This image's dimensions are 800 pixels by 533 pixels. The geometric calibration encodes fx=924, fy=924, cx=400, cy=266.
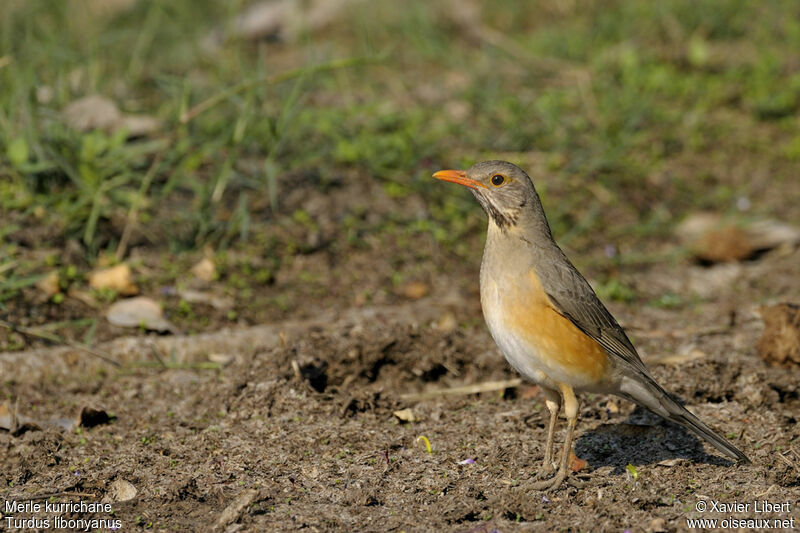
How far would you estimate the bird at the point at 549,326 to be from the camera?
15.9ft

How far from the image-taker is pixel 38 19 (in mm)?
10148

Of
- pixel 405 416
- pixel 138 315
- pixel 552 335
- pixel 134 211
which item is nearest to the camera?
pixel 552 335

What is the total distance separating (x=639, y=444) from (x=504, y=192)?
5.43 ft

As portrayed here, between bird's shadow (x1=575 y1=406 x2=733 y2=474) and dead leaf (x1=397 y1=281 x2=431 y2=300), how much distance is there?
2.24m

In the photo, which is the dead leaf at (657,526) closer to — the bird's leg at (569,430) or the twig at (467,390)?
the bird's leg at (569,430)

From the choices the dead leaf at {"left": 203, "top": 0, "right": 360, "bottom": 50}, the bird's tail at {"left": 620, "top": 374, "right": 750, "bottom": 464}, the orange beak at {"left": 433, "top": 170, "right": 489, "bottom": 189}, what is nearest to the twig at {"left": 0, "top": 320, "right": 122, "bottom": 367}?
the orange beak at {"left": 433, "top": 170, "right": 489, "bottom": 189}

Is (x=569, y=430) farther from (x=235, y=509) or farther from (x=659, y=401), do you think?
(x=235, y=509)

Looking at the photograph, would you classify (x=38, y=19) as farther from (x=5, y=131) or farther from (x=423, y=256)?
(x=423, y=256)

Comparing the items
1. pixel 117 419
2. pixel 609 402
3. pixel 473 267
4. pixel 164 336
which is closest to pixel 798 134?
pixel 473 267

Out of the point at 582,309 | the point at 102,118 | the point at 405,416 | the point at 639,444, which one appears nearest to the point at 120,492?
the point at 405,416

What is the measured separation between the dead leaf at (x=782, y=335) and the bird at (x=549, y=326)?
1301mm

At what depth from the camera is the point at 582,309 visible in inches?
199

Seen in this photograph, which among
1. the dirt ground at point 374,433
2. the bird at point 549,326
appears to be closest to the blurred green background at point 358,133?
the dirt ground at point 374,433

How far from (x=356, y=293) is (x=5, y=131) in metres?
2.98
